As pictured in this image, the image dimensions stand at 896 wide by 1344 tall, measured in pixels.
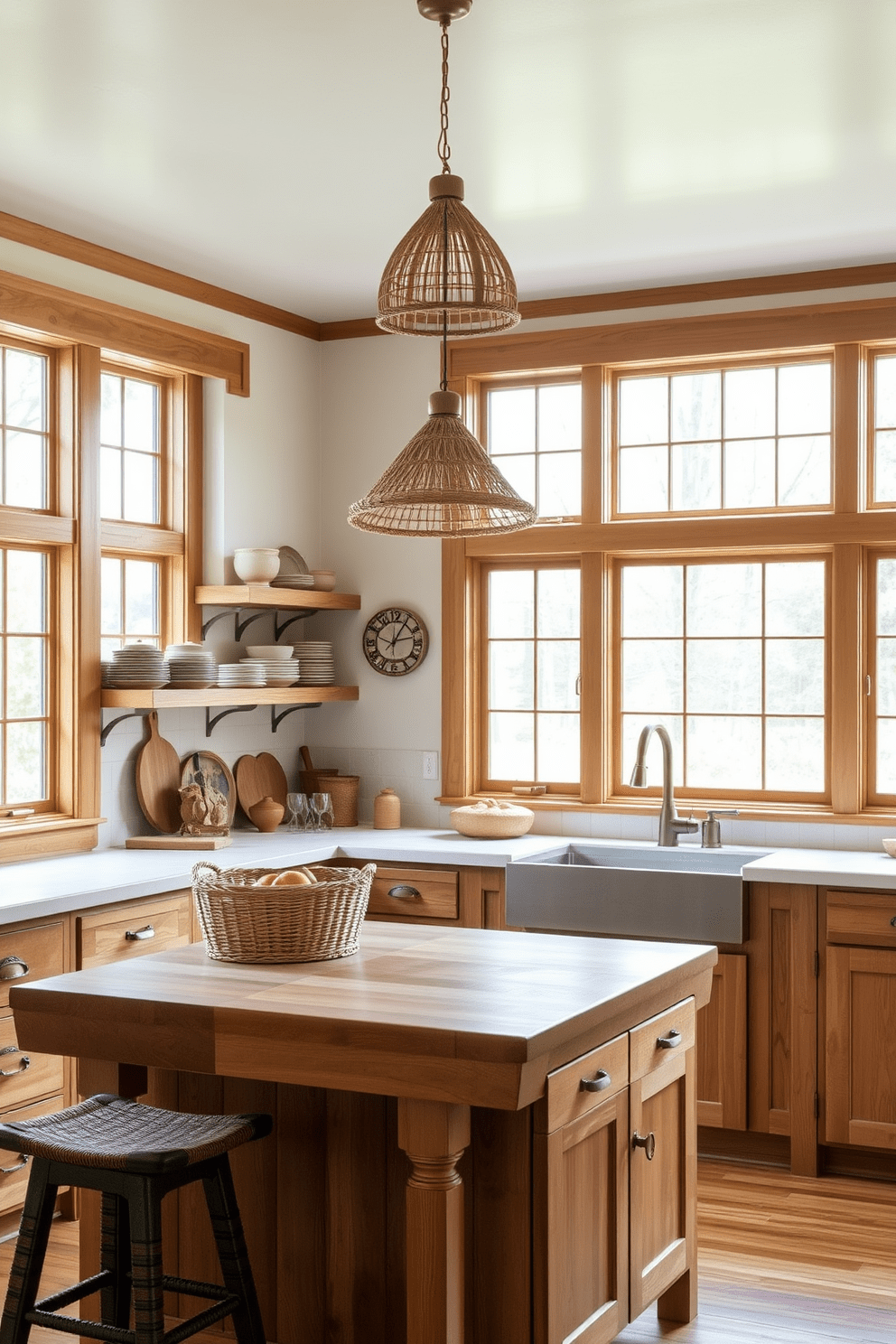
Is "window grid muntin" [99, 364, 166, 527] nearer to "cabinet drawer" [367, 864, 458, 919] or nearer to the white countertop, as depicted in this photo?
the white countertop

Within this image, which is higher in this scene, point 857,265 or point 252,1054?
point 857,265

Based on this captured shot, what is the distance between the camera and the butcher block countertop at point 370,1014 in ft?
8.20

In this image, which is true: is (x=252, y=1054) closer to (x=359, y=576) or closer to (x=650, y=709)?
(x=650, y=709)

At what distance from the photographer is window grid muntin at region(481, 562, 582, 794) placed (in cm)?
574

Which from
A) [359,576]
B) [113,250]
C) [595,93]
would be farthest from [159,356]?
[595,93]

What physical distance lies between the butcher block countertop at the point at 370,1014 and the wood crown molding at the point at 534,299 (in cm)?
258

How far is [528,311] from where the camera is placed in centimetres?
570

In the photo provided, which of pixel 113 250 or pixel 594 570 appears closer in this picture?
pixel 113 250

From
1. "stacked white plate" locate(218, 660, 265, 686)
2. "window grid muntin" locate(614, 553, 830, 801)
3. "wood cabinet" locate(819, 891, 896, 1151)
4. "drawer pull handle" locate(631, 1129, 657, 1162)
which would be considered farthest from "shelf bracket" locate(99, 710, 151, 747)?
"drawer pull handle" locate(631, 1129, 657, 1162)

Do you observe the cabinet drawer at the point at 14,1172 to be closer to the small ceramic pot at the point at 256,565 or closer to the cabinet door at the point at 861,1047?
the small ceramic pot at the point at 256,565

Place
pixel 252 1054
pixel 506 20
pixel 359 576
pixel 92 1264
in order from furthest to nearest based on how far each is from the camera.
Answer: pixel 359 576 < pixel 506 20 < pixel 92 1264 < pixel 252 1054

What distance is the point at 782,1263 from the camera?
3.87 metres

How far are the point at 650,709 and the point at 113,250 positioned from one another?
2569 millimetres

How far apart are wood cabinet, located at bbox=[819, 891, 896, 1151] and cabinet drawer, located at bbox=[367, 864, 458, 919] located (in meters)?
1.27
